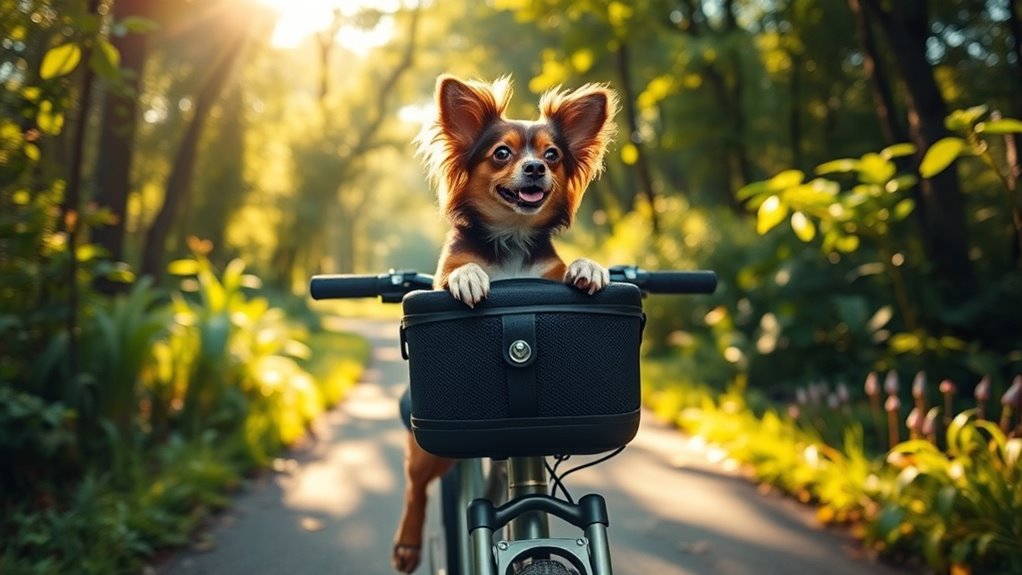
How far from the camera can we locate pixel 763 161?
14.6 m

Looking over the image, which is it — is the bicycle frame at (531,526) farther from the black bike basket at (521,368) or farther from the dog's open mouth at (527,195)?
the dog's open mouth at (527,195)

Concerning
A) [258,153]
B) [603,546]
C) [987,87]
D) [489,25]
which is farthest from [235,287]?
[258,153]

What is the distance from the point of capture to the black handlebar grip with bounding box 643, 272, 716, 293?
268 cm

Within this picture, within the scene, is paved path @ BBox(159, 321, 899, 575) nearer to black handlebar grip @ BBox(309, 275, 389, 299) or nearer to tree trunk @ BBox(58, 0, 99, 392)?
tree trunk @ BBox(58, 0, 99, 392)

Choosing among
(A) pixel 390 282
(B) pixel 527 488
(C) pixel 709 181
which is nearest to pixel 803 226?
(A) pixel 390 282

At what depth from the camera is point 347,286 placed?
2.64 m

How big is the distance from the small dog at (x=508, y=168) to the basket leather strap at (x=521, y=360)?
1.27ft

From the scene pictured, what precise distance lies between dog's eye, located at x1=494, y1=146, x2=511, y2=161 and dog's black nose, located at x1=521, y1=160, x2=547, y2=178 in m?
0.11

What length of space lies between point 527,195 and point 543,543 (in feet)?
2.85

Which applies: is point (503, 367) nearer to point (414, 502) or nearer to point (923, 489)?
point (414, 502)

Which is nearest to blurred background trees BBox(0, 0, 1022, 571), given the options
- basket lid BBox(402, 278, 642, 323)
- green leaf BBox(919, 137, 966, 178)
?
green leaf BBox(919, 137, 966, 178)

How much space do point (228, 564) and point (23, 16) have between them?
9.76 ft

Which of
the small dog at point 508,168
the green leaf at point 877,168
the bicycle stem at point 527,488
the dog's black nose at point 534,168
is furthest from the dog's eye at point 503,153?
the green leaf at point 877,168

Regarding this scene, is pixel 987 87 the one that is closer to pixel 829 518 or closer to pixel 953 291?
pixel 953 291
